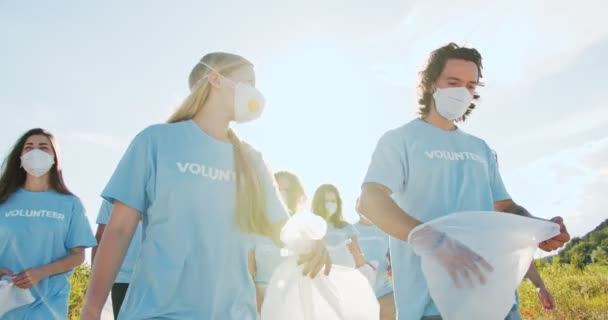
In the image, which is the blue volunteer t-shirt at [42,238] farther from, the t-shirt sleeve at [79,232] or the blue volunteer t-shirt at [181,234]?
the blue volunteer t-shirt at [181,234]

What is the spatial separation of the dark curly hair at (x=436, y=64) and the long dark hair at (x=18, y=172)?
3362 mm

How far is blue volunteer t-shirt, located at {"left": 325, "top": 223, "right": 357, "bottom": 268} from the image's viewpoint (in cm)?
704

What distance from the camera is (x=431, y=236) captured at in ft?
8.89

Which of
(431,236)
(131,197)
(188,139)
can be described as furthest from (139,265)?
(431,236)

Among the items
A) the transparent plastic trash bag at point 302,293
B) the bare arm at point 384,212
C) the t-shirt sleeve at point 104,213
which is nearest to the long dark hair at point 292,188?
the t-shirt sleeve at point 104,213

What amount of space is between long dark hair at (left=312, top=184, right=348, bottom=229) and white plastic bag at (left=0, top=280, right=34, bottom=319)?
12.7 feet

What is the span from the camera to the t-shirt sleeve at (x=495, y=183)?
139 inches

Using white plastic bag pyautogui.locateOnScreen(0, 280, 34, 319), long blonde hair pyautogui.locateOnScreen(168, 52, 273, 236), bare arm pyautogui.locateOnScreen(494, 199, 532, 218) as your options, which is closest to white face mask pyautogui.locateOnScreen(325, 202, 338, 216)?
white plastic bag pyautogui.locateOnScreen(0, 280, 34, 319)

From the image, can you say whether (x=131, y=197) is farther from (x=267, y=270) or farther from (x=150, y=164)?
(x=267, y=270)

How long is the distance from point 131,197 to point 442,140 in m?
1.61

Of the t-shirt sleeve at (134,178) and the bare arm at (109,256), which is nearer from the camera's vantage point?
the bare arm at (109,256)

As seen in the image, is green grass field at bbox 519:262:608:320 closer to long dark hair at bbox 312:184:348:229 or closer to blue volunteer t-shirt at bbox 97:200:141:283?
long dark hair at bbox 312:184:348:229

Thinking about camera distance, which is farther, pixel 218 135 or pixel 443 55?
pixel 443 55

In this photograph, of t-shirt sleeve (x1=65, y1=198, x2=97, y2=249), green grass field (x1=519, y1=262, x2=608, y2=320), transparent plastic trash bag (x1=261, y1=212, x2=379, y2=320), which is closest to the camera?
transparent plastic trash bag (x1=261, y1=212, x2=379, y2=320)
